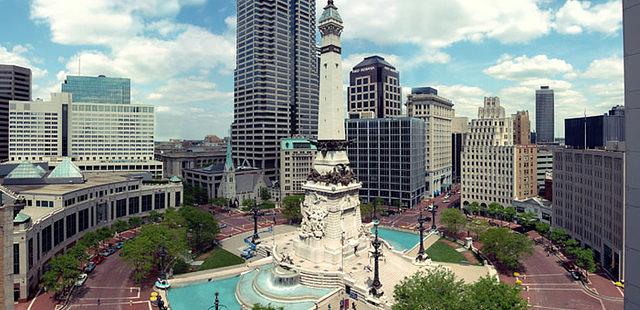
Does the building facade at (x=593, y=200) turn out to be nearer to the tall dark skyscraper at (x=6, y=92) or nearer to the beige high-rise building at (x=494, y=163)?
the beige high-rise building at (x=494, y=163)

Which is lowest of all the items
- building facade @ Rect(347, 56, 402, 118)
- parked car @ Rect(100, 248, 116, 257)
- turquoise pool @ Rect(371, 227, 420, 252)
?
turquoise pool @ Rect(371, 227, 420, 252)

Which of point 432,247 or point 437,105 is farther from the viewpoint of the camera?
point 437,105

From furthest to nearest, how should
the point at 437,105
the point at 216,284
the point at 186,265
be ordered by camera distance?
the point at 437,105 < the point at 186,265 < the point at 216,284

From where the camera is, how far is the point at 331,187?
216 ft

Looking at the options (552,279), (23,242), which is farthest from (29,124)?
(552,279)

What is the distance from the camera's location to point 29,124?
14300 centimetres

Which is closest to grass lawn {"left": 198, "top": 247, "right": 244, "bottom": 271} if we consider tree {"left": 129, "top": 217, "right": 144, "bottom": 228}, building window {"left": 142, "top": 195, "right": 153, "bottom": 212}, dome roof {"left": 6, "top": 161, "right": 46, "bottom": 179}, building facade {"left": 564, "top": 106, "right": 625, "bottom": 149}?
tree {"left": 129, "top": 217, "right": 144, "bottom": 228}

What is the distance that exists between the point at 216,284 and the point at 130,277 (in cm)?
1522

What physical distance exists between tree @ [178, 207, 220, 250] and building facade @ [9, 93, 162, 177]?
262ft

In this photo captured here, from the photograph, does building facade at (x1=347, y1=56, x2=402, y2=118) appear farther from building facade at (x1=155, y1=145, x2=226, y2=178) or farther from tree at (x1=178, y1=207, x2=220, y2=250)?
tree at (x1=178, y1=207, x2=220, y2=250)

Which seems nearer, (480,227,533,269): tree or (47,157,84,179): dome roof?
(480,227,533,269): tree

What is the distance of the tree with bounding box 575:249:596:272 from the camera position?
187 feet

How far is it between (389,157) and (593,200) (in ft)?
204

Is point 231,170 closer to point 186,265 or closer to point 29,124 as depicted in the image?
point 186,265
